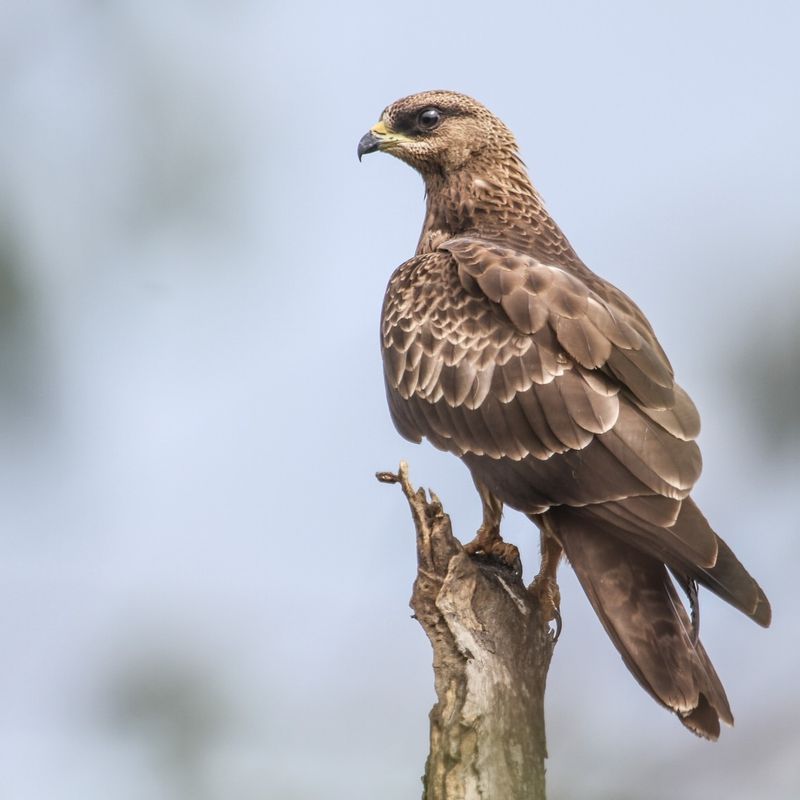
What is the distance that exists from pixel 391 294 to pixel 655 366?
1.46 metres

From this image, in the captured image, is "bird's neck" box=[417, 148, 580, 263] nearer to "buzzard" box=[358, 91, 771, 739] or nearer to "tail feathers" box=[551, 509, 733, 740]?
"buzzard" box=[358, 91, 771, 739]

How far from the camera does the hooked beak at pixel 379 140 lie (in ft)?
23.4

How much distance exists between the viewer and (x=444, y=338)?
5965 mm

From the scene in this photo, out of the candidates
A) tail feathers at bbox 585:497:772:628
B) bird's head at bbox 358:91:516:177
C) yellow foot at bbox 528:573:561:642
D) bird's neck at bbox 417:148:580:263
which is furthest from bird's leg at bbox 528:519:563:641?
bird's head at bbox 358:91:516:177

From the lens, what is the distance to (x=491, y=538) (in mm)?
5805

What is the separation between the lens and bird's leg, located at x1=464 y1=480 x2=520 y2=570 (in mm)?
5684

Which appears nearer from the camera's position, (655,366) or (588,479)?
(588,479)

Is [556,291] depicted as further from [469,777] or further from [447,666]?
[469,777]

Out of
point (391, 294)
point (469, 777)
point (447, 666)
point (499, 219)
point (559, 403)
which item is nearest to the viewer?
point (469, 777)

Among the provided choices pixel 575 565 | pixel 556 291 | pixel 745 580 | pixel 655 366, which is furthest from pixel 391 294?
pixel 745 580

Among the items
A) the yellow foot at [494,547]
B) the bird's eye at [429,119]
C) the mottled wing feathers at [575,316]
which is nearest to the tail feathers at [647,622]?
the yellow foot at [494,547]

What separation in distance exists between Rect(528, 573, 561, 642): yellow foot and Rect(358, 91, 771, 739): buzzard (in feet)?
0.04

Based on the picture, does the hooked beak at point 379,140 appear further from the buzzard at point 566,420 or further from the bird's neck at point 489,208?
the buzzard at point 566,420

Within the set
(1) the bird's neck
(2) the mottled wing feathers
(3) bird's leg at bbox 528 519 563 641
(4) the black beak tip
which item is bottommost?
(3) bird's leg at bbox 528 519 563 641
